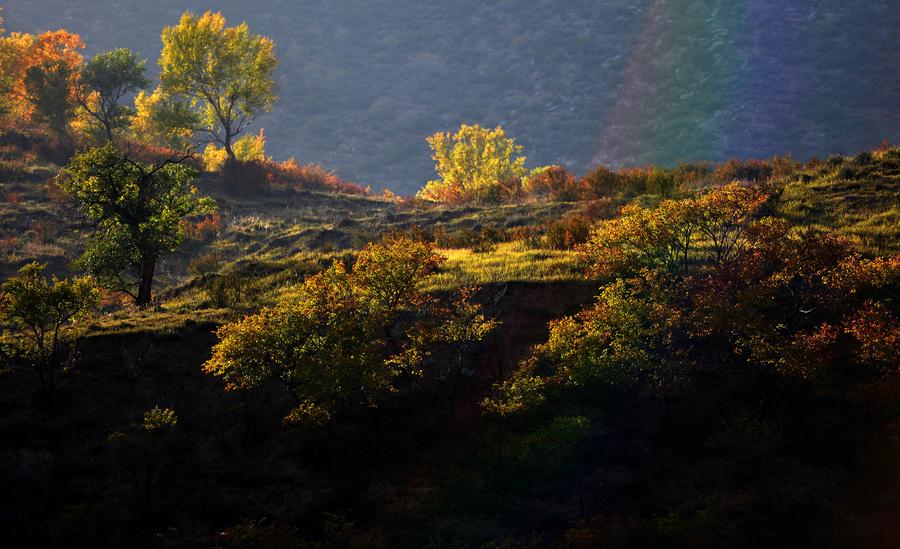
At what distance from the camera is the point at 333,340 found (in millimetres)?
20859

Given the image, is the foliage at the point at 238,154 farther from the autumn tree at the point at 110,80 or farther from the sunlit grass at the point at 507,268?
the sunlit grass at the point at 507,268

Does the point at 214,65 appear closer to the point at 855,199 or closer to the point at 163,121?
the point at 163,121

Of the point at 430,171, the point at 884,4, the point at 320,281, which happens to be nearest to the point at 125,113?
the point at 320,281

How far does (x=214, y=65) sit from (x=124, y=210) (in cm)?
2934

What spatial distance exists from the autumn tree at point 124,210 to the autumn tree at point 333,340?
970cm

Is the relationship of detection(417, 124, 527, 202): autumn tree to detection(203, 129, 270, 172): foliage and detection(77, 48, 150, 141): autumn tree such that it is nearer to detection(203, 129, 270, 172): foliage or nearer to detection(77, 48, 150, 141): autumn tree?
detection(203, 129, 270, 172): foliage

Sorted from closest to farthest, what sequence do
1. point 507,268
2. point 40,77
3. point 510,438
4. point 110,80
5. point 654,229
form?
point 510,438 < point 654,229 < point 507,268 < point 40,77 < point 110,80

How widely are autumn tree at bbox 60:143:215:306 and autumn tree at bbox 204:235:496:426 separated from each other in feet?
31.8

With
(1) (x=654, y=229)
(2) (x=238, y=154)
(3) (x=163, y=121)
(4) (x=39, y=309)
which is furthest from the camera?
(2) (x=238, y=154)

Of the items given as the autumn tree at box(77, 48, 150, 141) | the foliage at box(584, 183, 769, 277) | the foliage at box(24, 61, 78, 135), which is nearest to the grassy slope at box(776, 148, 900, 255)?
the foliage at box(584, 183, 769, 277)

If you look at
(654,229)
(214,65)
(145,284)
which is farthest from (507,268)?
(214,65)

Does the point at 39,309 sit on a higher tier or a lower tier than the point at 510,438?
higher

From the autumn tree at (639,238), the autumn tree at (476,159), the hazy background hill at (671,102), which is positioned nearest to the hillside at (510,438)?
the autumn tree at (639,238)

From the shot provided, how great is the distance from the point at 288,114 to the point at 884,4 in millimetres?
141310
